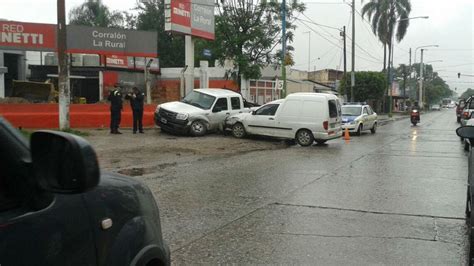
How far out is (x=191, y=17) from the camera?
82.0 ft

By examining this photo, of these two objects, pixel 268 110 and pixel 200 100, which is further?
pixel 200 100

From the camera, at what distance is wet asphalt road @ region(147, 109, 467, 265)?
579 centimetres

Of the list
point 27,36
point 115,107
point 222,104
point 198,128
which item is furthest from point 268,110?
point 27,36

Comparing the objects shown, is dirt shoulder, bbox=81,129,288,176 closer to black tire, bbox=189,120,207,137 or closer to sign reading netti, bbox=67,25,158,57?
black tire, bbox=189,120,207,137

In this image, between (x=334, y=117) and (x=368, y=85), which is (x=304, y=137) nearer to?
(x=334, y=117)

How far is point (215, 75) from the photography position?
40562 mm

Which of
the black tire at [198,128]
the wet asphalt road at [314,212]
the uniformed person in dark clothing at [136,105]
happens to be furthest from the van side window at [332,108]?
the uniformed person in dark clothing at [136,105]

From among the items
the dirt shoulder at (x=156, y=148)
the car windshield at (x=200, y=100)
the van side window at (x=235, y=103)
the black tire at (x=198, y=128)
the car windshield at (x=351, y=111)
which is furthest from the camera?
the car windshield at (x=351, y=111)

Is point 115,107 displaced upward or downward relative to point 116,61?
downward

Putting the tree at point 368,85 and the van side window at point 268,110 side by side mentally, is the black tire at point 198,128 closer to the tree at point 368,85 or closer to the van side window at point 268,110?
the van side window at point 268,110

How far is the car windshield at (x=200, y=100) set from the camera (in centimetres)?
2082

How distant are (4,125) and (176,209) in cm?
587

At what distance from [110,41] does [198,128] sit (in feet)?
23.8

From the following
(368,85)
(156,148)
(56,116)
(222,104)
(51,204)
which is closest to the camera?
(51,204)
